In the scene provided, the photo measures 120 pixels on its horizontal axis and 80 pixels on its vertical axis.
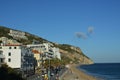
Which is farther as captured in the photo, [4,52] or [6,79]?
[4,52]

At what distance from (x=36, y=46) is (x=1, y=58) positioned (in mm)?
88710

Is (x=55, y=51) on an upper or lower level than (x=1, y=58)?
upper

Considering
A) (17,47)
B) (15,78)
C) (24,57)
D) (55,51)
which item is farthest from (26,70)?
(55,51)

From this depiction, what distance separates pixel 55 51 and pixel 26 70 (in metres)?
100

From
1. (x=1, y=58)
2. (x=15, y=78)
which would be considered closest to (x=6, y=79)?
(x=15, y=78)

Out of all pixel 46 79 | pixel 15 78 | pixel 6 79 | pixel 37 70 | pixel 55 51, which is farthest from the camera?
pixel 55 51

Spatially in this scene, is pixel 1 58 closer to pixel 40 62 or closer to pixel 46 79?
pixel 46 79

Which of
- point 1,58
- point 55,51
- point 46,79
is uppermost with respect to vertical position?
point 55,51

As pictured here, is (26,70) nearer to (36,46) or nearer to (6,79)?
(6,79)

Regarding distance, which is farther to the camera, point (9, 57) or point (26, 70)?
point (26, 70)

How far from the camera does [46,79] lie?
60.3 metres

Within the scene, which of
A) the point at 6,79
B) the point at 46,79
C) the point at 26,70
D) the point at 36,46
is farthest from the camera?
the point at 36,46

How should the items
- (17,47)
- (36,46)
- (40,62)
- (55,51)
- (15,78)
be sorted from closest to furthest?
1. (15,78)
2. (17,47)
3. (40,62)
4. (36,46)
5. (55,51)

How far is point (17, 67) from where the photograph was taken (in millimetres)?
77062
